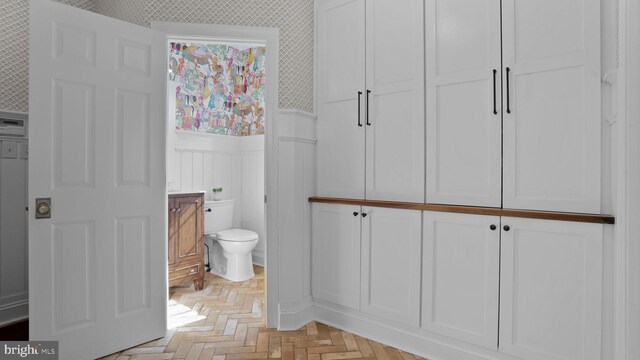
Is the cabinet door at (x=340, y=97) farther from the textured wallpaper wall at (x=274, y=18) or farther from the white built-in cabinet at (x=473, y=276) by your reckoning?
the white built-in cabinet at (x=473, y=276)

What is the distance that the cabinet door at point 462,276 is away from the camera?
1.79 metres

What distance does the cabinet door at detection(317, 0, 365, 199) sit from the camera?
2346 millimetres

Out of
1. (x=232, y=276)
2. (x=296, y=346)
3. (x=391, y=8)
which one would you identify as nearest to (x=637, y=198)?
(x=391, y=8)

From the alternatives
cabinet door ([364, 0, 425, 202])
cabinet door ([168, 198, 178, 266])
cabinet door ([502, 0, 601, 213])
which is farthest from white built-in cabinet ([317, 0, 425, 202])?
cabinet door ([168, 198, 178, 266])

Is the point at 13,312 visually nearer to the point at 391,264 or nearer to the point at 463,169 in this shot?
the point at 391,264

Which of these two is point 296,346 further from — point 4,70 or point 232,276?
point 4,70

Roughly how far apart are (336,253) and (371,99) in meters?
1.12

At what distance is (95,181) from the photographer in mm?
1972

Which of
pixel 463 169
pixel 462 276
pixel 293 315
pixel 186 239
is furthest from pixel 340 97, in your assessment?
pixel 186 239

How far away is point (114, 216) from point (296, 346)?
1390 millimetres

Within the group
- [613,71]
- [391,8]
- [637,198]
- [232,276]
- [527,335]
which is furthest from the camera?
[232,276]

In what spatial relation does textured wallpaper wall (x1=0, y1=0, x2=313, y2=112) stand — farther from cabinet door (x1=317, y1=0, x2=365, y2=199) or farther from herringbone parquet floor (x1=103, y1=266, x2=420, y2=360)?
herringbone parquet floor (x1=103, y1=266, x2=420, y2=360)

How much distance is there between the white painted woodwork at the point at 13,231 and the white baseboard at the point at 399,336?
2.20 metres

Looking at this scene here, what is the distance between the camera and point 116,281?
2.05 metres
